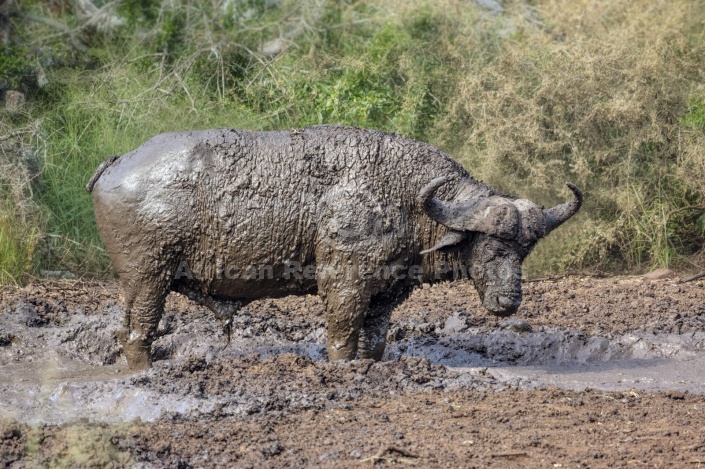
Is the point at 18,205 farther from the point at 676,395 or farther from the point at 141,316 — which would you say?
the point at 676,395

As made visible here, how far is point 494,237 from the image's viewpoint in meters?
6.47

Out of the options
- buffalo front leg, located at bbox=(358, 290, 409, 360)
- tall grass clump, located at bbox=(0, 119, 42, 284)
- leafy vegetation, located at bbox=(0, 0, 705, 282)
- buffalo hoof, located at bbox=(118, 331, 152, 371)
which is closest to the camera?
buffalo hoof, located at bbox=(118, 331, 152, 371)

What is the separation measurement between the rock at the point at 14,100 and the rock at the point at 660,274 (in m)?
7.21

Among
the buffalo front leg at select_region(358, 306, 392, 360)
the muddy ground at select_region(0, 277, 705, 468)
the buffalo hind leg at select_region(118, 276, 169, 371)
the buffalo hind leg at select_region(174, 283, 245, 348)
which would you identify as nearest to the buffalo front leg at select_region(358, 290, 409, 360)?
the buffalo front leg at select_region(358, 306, 392, 360)

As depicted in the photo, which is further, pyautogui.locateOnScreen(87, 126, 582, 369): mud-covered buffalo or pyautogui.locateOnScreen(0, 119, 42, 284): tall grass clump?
pyautogui.locateOnScreen(0, 119, 42, 284): tall grass clump

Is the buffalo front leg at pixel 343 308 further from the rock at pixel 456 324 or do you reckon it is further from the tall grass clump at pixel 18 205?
the tall grass clump at pixel 18 205

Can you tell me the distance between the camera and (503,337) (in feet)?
25.0

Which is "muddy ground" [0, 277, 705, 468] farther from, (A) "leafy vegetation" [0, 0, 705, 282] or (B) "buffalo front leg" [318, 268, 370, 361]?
(A) "leafy vegetation" [0, 0, 705, 282]

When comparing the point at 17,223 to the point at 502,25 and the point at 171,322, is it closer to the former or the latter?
the point at 171,322

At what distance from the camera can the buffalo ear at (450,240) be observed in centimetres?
643

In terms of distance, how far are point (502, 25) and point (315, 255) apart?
700 centimetres

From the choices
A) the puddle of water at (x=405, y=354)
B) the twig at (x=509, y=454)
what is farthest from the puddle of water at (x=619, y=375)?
the twig at (x=509, y=454)

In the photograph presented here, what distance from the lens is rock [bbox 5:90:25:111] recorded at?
10844mm

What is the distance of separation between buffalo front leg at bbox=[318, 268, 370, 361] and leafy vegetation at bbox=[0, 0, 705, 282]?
13.2ft
